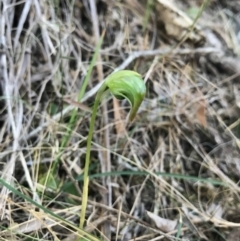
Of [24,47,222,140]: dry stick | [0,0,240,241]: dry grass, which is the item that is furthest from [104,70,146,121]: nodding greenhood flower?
[24,47,222,140]: dry stick

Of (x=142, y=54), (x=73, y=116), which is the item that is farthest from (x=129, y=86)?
(x=142, y=54)

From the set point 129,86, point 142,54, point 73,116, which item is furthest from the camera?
point 142,54

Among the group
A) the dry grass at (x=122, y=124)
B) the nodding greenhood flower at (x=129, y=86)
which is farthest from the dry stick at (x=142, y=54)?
the nodding greenhood flower at (x=129, y=86)

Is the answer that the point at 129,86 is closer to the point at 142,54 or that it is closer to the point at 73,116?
the point at 73,116

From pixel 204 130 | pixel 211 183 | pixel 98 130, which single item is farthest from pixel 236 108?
pixel 98 130

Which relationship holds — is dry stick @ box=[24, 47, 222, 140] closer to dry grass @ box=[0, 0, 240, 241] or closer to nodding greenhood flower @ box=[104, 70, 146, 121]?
dry grass @ box=[0, 0, 240, 241]

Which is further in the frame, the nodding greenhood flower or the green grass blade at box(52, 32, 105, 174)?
the green grass blade at box(52, 32, 105, 174)
